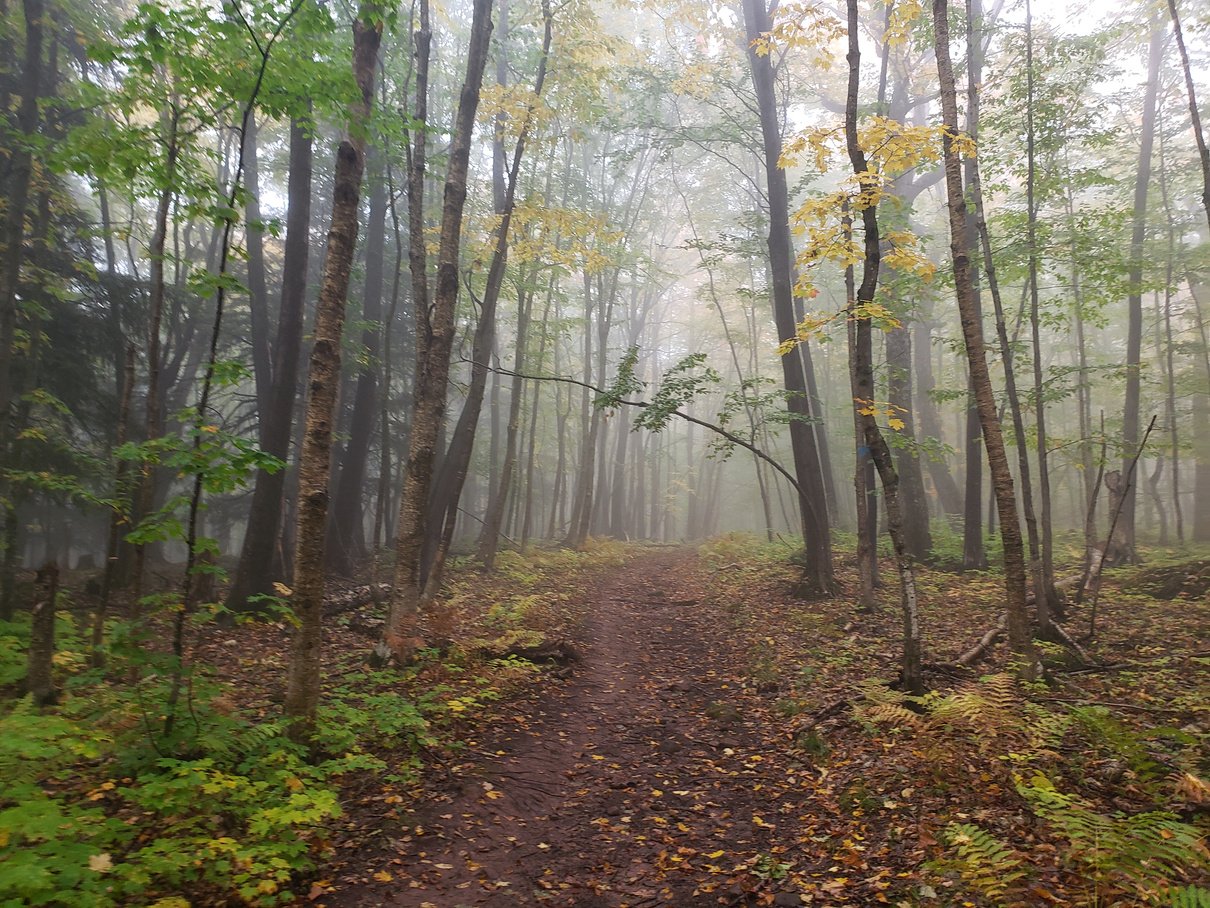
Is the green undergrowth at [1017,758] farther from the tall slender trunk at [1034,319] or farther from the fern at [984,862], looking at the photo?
the tall slender trunk at [1034,319]

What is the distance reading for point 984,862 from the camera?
3.65m

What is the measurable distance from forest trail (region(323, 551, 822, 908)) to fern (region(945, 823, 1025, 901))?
1.04 m

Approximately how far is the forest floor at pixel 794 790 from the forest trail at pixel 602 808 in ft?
0.07

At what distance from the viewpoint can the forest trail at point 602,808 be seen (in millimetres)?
4102

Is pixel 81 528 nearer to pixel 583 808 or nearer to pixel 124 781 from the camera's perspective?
pixel 124 781

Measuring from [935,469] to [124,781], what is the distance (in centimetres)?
2387

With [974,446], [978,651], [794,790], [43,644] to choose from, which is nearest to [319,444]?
[43,644]

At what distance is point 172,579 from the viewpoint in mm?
12961

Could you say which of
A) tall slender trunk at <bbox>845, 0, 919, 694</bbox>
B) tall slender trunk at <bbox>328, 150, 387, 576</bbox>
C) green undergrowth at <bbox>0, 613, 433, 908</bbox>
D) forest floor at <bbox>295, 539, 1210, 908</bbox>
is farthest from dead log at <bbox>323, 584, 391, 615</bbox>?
tall slender trunk at <bbox>845, 0, 919, 694</bbox>

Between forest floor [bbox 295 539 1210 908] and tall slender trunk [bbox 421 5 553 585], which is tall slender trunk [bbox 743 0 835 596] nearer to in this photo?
forest floor [bbox 295 539 1210 908]

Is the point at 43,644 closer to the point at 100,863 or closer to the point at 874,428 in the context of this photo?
the point at 100,863

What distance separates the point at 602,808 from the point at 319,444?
4.02 metres

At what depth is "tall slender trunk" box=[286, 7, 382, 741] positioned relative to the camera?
5.60 metres

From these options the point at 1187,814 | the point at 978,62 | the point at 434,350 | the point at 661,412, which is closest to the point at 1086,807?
the point at 1187,814
